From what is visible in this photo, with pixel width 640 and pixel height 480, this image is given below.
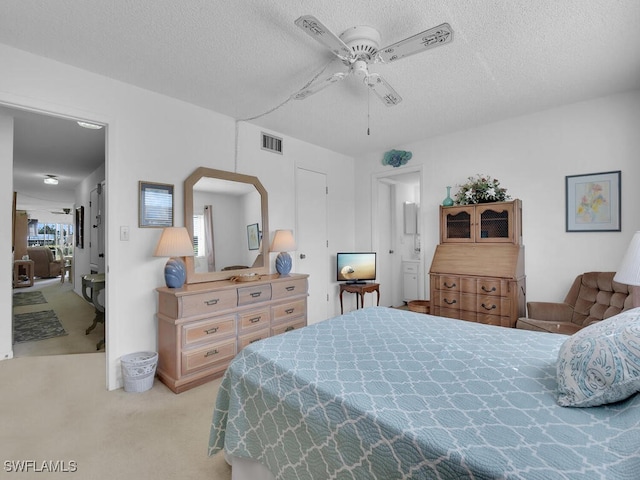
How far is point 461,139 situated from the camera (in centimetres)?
383

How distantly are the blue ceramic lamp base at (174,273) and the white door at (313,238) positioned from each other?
5.50 ft

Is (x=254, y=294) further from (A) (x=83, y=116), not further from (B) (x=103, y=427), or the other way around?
(A) (x=83, y=116)

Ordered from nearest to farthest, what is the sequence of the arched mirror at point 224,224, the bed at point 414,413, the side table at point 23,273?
the bed at point 414,413, the arched mirror at point 224,224, the side table at point 23,273

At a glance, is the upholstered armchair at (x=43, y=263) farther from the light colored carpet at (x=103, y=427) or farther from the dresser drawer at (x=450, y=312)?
the dresser drawer at (x=450, y=312)

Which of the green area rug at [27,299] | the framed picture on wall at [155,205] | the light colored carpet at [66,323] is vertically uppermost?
the framed picture on wall at [155,205]

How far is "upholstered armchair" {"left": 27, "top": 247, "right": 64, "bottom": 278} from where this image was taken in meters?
8.73

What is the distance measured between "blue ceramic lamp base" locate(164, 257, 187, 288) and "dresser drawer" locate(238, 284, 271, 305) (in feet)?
1.71

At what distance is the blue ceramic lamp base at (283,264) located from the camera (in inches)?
139

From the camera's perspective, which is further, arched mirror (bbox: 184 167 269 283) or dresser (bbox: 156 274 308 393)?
arched mirror (bbox: 184 167 269 283)

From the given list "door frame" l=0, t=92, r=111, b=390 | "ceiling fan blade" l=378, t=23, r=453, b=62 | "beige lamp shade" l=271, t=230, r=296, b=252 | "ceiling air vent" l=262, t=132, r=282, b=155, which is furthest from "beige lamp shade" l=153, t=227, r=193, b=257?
"ceiling fan blade" l=378, t=23, r=453, b=62

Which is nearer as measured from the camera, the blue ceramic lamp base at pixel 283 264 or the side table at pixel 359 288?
the blue ceramic lamp base at pixel 283 264

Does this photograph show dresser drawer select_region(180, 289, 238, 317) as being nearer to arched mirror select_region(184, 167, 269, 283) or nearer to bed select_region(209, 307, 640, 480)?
arched mirror select_region(184, 167, 269, 283)

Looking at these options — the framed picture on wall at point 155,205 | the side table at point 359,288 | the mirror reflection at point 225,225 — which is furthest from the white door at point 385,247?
the framed picture on wall at point 155,205

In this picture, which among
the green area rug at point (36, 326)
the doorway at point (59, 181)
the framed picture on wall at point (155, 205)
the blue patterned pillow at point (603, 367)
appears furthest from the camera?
the green area rug at point (36, 326)
